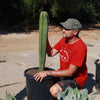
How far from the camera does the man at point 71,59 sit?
2822 millimetres

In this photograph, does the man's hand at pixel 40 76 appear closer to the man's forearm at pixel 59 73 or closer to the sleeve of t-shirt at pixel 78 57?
the man's forearm at pixel 59 73

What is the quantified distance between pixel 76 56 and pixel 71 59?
0.09m

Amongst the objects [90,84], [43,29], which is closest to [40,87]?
[43,29]

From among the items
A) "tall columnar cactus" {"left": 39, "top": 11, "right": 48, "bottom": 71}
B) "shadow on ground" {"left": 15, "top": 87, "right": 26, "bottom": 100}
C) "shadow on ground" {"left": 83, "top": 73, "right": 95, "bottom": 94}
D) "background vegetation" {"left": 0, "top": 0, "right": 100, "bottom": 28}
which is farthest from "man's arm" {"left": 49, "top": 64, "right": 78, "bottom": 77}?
"background vegetation" {"left": 0, "top": 0, "right": 100, "bottom": 28}

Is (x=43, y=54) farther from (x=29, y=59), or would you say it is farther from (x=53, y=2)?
(x=53, y=2)

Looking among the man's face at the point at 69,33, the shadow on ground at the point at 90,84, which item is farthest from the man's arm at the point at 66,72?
the shadow on ground at the point at 90,84

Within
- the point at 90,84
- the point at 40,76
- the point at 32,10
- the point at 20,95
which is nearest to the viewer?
the point at 40,76

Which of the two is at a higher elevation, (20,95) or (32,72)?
(32,72)

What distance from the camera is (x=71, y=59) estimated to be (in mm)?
2871

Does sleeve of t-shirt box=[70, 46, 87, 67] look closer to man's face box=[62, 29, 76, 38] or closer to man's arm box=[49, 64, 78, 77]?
man's arm box=[49, 64, 78, 77]

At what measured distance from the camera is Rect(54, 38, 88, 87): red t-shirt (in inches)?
111

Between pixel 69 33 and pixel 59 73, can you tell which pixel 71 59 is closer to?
pixel 59 73

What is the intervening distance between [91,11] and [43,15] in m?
14.8

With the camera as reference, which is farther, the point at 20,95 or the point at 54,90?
the point at 20,95
